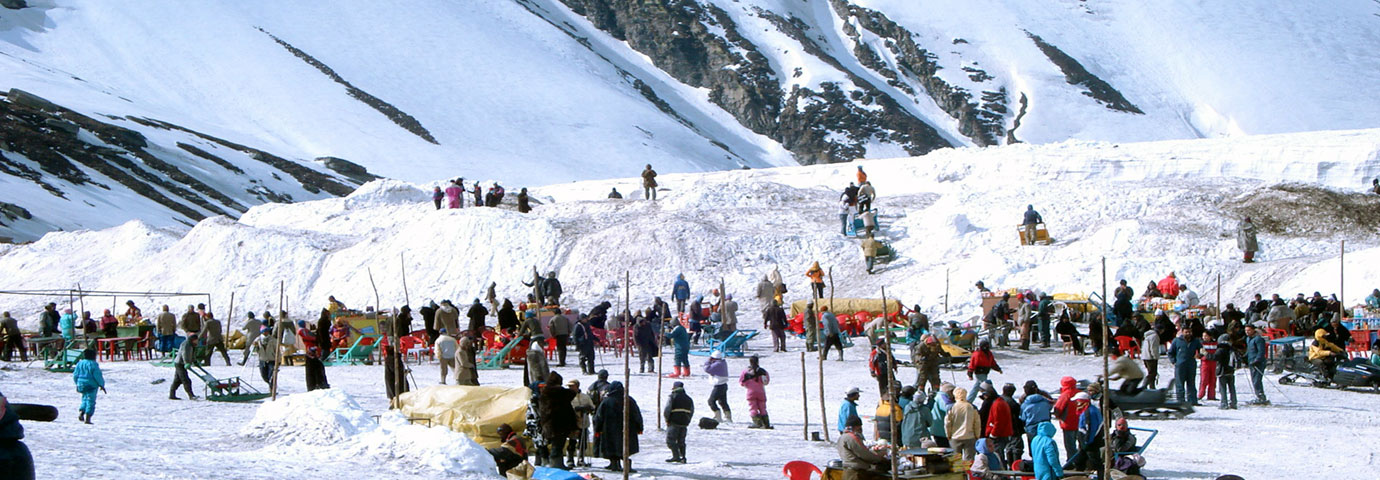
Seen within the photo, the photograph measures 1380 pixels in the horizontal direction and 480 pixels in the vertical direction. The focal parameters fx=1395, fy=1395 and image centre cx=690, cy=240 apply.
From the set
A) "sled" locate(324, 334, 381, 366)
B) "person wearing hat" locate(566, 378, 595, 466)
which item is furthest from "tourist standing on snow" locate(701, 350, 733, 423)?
"sled" locate(324, 334, 381, 366)

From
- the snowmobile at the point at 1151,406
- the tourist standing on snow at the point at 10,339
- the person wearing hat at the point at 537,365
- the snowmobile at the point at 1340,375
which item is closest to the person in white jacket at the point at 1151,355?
the snowmobile at the point at 1151,406

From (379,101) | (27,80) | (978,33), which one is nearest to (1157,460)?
(27,80)

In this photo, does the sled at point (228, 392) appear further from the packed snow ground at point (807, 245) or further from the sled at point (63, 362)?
the sled at point (63, 362)

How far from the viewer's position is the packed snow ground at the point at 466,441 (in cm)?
1070

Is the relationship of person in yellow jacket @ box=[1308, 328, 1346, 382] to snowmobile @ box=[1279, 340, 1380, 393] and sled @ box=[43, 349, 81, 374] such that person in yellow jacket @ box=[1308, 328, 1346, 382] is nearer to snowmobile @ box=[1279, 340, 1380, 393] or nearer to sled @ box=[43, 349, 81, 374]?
snowmobile @ box=[1279, 340, 1380, 393]

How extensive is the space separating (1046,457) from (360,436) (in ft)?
17.8

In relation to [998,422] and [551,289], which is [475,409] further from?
[551,289]

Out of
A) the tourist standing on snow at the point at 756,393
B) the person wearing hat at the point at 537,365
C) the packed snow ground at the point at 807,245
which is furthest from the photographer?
the packed snow ground at the point at 807,245

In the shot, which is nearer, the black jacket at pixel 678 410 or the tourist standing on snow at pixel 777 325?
the black jacket at pixel 678 410

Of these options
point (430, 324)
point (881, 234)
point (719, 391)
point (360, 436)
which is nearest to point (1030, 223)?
point (881, 234)

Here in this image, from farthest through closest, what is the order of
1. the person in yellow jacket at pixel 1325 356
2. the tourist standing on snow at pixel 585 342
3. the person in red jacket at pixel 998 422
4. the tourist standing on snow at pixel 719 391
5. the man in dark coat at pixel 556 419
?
the tourist standing on snow at pixel 585 342
the person in yellow jacket at pixel 1325 356
the tourist standing on snow at pixel 719 391
the man in dark coat at pixel 556 419
the person in red jacket at pixel 998 422

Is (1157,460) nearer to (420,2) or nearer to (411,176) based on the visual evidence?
(411,176)

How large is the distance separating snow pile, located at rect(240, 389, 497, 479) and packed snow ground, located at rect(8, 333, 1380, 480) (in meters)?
0.02

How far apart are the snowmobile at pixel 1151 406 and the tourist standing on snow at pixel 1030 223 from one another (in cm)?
1523
